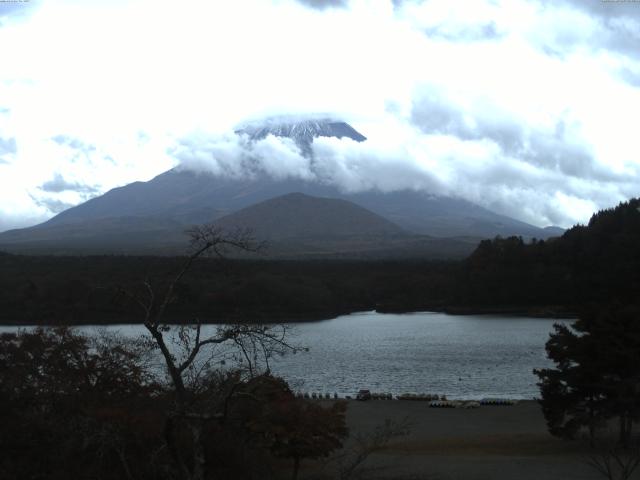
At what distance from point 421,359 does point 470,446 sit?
72.0 ft

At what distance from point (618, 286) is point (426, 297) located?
23295 millimetres

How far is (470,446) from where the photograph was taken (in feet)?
68.1

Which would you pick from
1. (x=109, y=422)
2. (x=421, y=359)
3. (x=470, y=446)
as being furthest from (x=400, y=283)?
(x=109, y=422)

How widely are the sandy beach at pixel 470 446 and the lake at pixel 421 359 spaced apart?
149 inches

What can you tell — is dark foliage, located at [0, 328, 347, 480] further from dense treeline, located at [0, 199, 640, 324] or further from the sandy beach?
dense treeline, located at [0, 199, 640, 324]

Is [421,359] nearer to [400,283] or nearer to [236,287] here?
[236,287]

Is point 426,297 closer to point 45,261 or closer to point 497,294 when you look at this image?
point 497,294

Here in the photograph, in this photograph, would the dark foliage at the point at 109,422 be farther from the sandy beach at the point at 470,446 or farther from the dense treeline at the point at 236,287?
the dense treeline at the point at 236,287

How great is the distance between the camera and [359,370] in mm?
39188

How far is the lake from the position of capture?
110ft

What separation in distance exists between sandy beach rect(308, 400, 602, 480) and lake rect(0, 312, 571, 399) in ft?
12.4

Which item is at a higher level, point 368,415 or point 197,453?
point 197,453

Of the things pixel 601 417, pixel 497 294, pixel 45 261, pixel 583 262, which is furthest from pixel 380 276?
pixel 601 417

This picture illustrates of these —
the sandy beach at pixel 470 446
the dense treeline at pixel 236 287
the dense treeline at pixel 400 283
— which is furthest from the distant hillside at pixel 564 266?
the sandy beach at pixel 470 446
